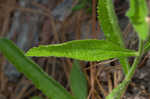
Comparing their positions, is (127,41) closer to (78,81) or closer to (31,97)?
(78,81)

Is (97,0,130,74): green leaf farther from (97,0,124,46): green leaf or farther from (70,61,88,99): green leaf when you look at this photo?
(70,61,88,99): green leaf

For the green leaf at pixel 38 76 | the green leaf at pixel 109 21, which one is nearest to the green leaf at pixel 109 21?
the green leaf at pixel 109 21

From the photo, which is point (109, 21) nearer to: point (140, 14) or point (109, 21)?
point (109, 21)

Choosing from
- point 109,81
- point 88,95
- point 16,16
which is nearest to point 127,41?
point 109,81

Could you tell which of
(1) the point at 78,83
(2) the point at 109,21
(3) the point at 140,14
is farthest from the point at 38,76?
(3) the point at 140,14

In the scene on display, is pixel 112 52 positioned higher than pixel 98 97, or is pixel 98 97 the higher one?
pixel 112 52

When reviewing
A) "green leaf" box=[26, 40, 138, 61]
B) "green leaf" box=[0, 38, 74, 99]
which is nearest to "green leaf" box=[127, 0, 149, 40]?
"green leaf" box=[26, 40, 138, 61]
